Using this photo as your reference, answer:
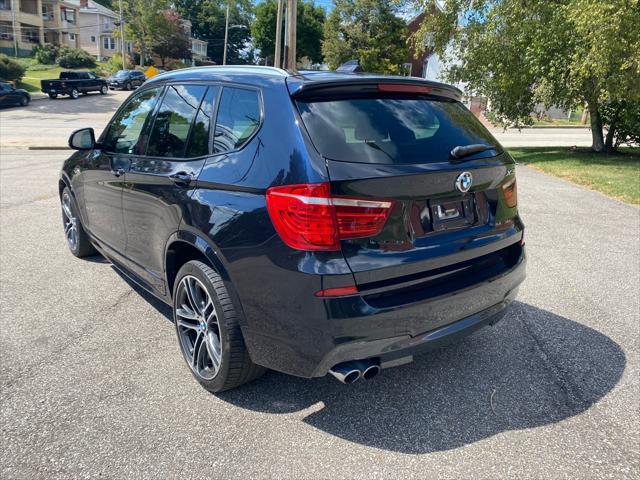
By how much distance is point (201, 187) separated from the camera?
289cm

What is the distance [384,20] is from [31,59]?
134 feet

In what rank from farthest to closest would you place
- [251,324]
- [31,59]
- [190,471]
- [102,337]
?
1. [31,59]
2. [102,337]
3. [251,324]
4. [190,471]

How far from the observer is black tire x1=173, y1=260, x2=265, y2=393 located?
9.02 feet

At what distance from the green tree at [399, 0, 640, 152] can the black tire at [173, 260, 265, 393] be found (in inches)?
514

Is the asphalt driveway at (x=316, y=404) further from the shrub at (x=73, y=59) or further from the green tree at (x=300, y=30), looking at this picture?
the green tree at (x=300, y=30)

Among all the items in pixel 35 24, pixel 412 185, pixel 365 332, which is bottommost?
pixel 365 332

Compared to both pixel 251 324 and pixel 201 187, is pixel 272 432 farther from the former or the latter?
pixel 201 187

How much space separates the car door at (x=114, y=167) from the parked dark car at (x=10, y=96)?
32.7 metres

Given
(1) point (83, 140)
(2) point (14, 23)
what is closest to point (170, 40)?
(2) point (14, 23)

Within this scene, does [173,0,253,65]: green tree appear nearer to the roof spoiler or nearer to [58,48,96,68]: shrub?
[58,48,96,68]: shrub

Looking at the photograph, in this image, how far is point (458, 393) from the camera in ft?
10.1

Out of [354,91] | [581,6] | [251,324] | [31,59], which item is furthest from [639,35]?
[31,59]

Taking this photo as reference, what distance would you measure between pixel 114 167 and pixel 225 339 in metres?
1.96

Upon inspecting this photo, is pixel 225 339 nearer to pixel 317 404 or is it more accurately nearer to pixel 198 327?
pixel 198 327
